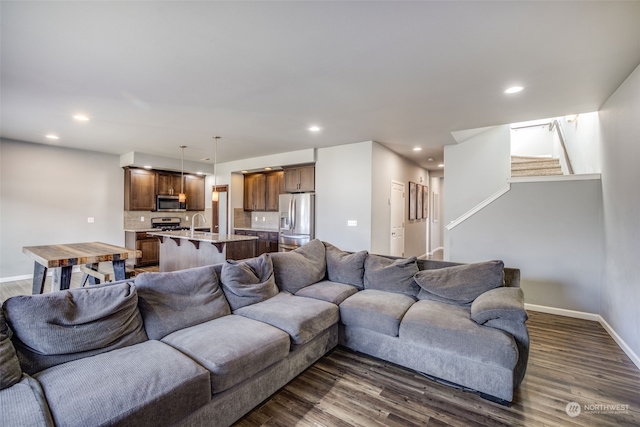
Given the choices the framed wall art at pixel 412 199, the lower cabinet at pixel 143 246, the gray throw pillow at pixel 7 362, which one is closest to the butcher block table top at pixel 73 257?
the gray throw pillow at pixel 7 362

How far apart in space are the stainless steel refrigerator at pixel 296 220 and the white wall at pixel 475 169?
2661mm

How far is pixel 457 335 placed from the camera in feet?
6.84

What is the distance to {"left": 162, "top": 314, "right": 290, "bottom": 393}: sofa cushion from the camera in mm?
1636

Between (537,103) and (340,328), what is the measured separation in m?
3.42

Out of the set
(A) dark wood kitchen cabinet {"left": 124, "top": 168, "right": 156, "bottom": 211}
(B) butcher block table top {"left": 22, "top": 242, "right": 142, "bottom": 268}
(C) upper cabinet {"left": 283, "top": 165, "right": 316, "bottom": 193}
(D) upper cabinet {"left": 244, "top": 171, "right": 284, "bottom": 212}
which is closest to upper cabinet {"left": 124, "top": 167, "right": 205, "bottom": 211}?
(A) dark wood kitchen cabinet {"left": 124, "top": 168, "right": 156, "bottom": 211}

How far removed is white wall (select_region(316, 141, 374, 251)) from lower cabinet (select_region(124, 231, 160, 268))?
155 inches

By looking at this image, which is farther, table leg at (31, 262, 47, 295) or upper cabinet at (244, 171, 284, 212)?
upper cabinet at (244, 171, 284, 212)

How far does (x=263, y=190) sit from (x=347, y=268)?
4477 millimetres

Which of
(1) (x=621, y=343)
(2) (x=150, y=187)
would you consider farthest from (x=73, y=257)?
(1) (x=621, y=343)

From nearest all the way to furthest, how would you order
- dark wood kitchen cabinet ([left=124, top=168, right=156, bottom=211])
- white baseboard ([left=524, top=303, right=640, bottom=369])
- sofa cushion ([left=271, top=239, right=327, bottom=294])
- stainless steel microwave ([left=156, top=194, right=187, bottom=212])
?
white baseboard ([left=524, top=303, right=640, bottom=369])
sofa cushion ([left=271, top=239, right=327, bottom=294])
dark wood kitchen cabinet ([left=124, top=168, right=156, bottom=211])
stainless steel microwave ([left=156, top=194, right=187, bottom=212])

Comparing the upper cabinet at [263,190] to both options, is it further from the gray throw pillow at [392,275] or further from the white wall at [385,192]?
the gray throw pillow at [392,275]

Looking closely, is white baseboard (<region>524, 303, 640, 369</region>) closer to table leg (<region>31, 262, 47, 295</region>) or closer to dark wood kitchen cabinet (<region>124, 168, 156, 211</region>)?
table leg (<region>31, 262, 47, 295</region>)

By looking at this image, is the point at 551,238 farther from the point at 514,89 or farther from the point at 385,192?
the point at 385,192

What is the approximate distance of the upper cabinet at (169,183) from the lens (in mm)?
6922
